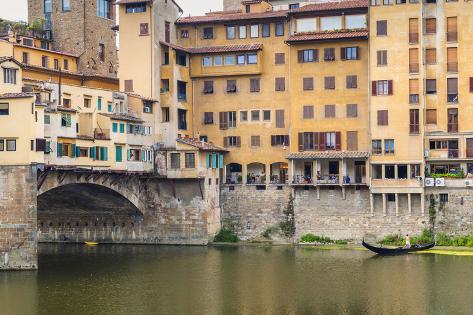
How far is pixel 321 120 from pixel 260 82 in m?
6.94

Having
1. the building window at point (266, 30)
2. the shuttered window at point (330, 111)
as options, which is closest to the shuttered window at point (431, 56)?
the shuttered window at point (330, 111)

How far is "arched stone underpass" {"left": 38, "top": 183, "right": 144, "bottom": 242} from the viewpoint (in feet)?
284

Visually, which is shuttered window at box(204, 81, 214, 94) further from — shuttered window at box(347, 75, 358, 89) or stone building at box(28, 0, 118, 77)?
stone building at box(28, 0, 118, 77)

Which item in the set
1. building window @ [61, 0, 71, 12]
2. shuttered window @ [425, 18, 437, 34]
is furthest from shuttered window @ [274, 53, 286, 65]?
building window @ [61, 0, 71, 12]

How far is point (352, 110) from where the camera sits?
87.4 m

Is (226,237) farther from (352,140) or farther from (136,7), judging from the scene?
(136,7)

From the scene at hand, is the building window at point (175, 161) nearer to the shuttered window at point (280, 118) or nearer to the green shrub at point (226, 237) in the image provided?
the green shrub at point (226, 237)

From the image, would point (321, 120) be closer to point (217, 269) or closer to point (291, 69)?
point (291, 69)

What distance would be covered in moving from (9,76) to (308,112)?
28.3 metres

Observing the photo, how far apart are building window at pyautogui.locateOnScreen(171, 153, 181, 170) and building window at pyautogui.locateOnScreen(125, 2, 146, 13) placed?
12.9 m

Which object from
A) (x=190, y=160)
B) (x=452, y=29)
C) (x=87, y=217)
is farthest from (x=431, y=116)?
(x=87, y=217)

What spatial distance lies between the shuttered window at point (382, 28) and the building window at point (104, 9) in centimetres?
3358

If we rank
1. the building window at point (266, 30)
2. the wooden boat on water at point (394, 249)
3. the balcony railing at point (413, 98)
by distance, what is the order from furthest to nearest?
1. the building window at point (266, 30)
2. the balcony railing at point (413, 98)
3. the wooden boat on water at point (394, 249)

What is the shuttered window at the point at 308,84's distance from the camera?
88062 millimetres
